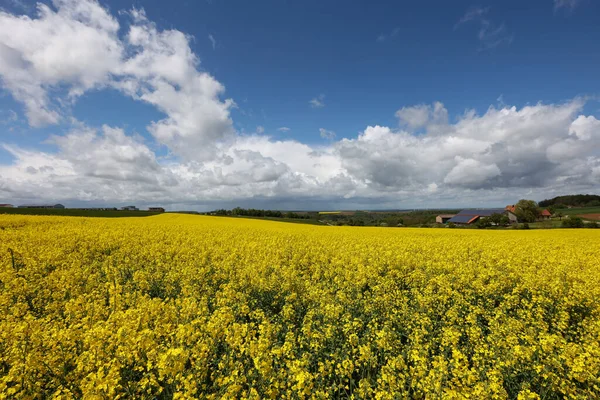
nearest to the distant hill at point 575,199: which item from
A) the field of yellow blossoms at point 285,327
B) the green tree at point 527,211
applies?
the green tree at point 527,211

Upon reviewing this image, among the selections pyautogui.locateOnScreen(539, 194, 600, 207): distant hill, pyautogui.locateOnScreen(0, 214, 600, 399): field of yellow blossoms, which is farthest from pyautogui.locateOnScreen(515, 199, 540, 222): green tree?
pyautogui.locateOnScreen(539, 194, 600, 207): distant hill

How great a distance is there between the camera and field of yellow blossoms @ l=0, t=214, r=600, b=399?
12.7 feet

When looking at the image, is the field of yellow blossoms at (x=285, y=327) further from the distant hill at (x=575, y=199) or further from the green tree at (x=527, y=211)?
the distant hill at (x=575, y=199)

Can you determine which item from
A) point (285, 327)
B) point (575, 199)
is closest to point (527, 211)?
point (285, 327)

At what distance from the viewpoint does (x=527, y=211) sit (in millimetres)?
66875

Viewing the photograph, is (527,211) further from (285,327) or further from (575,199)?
(575,199)

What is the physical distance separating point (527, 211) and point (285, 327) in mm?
86271

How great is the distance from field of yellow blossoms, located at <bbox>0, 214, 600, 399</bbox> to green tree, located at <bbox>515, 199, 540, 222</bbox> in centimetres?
6745

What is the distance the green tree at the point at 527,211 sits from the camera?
66188mm

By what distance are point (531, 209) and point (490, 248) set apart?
72.2m

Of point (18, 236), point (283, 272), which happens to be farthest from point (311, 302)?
point (18, 236)

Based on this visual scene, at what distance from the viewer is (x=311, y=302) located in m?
7.59

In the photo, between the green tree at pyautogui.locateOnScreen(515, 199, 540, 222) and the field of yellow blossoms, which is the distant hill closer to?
the green tree at pyautogui.locateOnScreen(515, 199, 540, 222)

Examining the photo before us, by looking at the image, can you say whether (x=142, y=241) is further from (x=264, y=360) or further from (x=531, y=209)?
(x=531, y=209)
